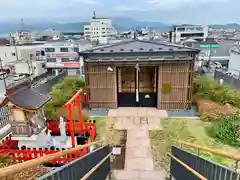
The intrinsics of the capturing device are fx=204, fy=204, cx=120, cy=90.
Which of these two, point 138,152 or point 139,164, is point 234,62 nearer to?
point 138,152

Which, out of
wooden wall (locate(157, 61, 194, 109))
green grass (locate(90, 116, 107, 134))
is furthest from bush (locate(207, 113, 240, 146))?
green grass (locate(90, 116, 107, 134))

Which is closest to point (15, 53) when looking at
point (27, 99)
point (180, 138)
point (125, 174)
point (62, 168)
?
point (27, 99)

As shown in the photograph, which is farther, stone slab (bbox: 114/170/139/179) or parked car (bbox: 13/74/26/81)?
parked car (bbox: 13/74/26/81)

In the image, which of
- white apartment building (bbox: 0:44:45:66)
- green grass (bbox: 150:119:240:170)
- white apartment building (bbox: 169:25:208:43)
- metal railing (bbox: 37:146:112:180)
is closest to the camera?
metal railing (bbox: 37:146:112:180)

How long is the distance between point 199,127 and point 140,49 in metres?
5.36

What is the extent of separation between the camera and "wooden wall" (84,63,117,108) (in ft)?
39.2

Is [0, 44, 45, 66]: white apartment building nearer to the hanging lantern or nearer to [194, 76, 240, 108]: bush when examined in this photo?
the hanging lantern

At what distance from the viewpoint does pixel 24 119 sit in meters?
7.18

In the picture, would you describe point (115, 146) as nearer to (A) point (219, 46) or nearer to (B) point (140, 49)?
(B) point (140, 49)

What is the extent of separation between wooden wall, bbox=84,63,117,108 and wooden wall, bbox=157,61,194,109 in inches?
108

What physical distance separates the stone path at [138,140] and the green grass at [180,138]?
1.02ft

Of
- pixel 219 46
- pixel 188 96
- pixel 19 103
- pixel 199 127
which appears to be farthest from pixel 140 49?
pixel 219 46

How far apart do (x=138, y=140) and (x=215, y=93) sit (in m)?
6.18

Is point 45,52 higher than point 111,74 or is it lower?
higher
